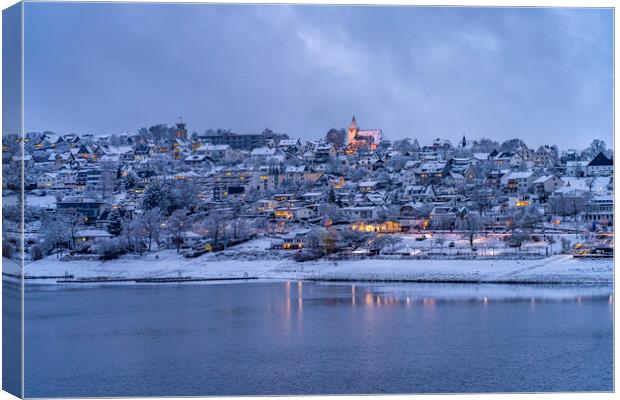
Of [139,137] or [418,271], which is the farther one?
[139,137]

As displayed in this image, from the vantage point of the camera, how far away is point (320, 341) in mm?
8359

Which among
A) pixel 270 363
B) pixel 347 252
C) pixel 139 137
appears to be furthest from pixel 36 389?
pixel 139 137

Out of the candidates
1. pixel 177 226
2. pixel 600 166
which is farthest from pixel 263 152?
pixel 600 166

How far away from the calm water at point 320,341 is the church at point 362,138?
481 cm

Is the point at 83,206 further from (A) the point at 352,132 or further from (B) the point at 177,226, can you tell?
(A) the point at 352,132

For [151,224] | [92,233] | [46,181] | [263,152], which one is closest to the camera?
[92,233]

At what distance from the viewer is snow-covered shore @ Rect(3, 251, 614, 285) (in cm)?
1211

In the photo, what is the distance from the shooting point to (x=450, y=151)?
816 inches

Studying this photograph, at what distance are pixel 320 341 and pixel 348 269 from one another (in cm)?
510

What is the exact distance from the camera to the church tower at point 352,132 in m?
15.1

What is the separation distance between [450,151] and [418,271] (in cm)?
828

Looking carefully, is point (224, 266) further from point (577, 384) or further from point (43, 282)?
point (577, 384)

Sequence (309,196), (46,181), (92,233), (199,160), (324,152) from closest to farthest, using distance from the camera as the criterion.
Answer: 1. (92,233)
2. (46,181)
3. (309,196)
4. (324,152)
5. (199,160)

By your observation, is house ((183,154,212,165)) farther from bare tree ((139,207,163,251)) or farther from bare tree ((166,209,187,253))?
bare tree ((139,207,163,251))
